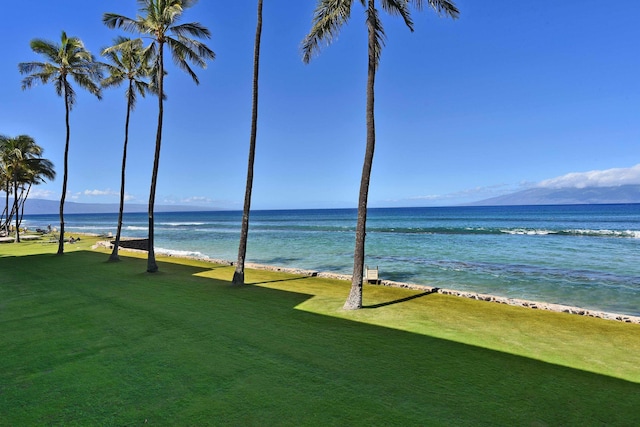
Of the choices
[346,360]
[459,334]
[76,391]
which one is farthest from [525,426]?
[76,391]

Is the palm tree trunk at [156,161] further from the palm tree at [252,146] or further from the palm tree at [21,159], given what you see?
the palm tree at [21,159]

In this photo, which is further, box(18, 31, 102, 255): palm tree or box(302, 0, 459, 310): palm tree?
box(18, 31, 102, 255): palm tree

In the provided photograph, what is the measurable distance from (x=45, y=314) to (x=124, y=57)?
1356cm

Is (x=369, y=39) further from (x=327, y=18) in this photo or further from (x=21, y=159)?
(x=21, y=159)

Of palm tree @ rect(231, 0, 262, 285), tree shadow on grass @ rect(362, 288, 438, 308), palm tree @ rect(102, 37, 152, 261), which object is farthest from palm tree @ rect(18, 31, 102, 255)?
tree shadow on grass @ rect(362, 288, 438, 308)

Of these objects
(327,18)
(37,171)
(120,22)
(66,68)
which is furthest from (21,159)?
(327,18)

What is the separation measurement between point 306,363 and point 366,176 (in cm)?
474

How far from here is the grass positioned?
3.75 metres

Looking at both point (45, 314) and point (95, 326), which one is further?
point (45, 314)

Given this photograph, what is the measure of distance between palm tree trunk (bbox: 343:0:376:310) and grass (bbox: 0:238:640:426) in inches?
23.4

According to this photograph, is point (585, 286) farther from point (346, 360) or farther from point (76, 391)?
point (76, 391)

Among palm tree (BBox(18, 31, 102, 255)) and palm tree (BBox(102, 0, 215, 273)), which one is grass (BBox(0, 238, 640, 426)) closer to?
palm tree (BBox(102, 0, 215, 273))

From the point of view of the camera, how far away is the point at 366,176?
27.3 feet

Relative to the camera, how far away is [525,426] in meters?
3.50
